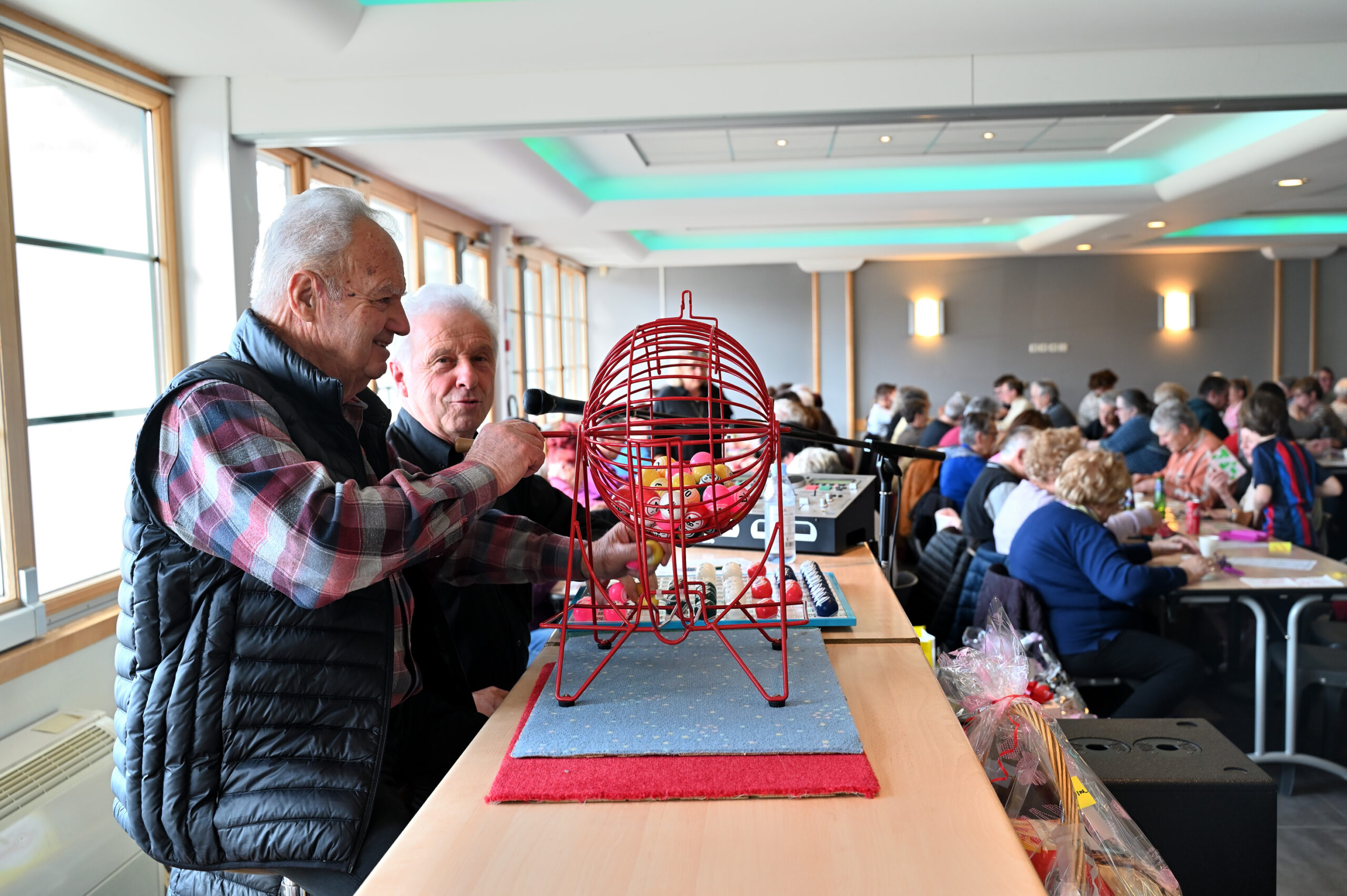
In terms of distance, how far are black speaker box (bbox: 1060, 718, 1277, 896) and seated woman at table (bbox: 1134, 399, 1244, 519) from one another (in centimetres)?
394

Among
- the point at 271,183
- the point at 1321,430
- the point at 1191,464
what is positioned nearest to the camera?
the point at 271,183

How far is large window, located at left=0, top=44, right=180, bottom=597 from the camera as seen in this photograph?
2.81 metres

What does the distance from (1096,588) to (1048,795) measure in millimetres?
1887

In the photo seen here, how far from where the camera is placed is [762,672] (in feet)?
4.48

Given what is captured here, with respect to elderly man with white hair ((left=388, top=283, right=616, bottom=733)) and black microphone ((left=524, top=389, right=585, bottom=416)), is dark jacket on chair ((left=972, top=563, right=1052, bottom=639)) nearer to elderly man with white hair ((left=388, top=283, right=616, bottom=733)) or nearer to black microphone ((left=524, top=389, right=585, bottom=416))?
elderly man with white hair ((left=388, top=283, right=616, bottom=733))

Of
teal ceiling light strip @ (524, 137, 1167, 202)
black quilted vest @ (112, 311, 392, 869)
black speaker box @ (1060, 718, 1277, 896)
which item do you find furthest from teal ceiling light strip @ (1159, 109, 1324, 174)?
black quilted vest @ (112, 311, 392, 869)

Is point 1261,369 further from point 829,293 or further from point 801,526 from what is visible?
point 801,526

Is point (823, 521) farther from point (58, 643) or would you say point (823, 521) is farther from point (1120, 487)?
point (58, 643)

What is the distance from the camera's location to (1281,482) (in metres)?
4.75

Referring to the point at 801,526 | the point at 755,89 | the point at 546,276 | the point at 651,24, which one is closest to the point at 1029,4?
the point at 755,89

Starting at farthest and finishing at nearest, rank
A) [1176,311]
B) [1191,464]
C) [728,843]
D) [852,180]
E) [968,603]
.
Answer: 1. [1176,311]
2. [852,180]
3. [1191,464]
4. [968,603]
5. [728,843]

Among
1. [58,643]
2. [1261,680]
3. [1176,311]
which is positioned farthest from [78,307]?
[1176,311]

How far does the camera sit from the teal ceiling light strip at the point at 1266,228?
10180mm

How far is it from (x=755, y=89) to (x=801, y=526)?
1744mm
